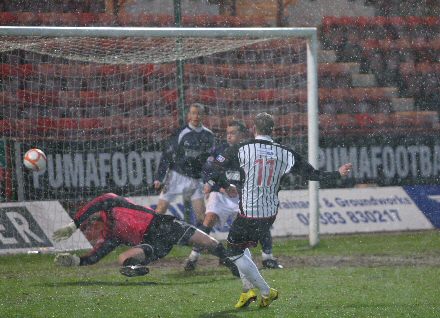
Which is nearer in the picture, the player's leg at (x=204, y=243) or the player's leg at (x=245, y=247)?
the player's leg at (x=245, y=247)

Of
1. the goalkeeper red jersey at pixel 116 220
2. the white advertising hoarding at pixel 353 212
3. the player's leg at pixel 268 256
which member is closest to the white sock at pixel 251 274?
the goalkeeper red jersey at pixel 116 220

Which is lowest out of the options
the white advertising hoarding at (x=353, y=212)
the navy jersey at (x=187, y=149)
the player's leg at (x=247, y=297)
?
the white advertising hoarding at (x=353, y=212)

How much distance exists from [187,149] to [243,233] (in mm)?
4302

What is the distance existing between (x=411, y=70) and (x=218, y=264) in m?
6.80

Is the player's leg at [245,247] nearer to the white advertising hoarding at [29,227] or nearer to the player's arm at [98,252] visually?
the player's arm at [98,252]

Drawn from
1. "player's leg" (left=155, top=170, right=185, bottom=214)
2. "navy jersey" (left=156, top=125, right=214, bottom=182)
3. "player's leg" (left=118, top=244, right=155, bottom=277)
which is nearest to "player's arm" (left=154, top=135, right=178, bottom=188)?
"navy jersey" (left=156, top=125, right=214, bottom=182)

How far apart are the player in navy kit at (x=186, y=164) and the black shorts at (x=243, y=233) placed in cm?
378

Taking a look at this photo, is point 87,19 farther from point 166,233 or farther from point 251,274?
point 251,274

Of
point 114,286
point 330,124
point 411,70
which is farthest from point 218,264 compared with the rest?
point 411,70

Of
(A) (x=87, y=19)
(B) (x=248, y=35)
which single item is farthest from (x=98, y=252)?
(A) (x=87, y=19)

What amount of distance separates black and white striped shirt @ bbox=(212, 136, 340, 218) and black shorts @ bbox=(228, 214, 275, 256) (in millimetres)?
56

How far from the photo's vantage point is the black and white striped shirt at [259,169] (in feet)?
26.2

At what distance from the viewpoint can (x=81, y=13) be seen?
14.7 metres

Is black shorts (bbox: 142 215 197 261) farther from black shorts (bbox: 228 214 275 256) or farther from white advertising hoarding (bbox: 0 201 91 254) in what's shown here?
white advertising hoarding (bbox: 0 201 91 254)
